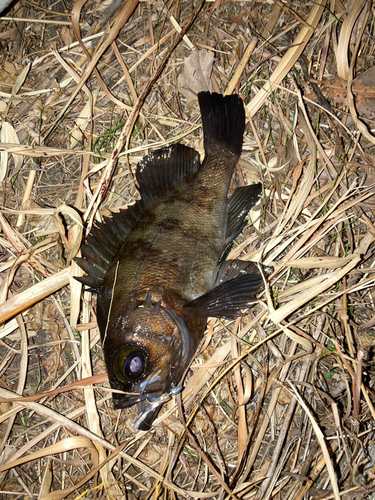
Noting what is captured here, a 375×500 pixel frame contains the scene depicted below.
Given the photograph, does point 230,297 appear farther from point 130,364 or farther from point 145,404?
point 145,404

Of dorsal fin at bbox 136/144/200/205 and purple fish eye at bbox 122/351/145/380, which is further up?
dorsal fin at bbox 136/144/200/205

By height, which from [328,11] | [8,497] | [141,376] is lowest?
[8,497]

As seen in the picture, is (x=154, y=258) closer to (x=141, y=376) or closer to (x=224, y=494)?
(x=141, y=376)

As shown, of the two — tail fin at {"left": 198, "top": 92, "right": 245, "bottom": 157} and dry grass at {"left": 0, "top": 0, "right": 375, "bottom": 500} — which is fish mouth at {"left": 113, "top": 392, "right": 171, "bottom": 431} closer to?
dry grass at {"left": 0, "top": 0, "right": 375, "bottom": 500}

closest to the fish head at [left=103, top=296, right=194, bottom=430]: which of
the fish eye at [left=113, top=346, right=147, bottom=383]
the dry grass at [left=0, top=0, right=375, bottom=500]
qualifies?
the fish eye at [left=113, top=346, right=147, bottom=383]

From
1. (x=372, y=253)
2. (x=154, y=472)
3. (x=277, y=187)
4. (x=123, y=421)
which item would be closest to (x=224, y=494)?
(x=154, y=472)

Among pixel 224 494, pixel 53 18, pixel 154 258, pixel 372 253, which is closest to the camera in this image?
pixel 154 258

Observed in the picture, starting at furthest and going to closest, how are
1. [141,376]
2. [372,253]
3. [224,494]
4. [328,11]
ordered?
[328,11] → [372,253] → [224,494] → [141,376]

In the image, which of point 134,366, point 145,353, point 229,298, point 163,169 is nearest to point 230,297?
point 229,298
